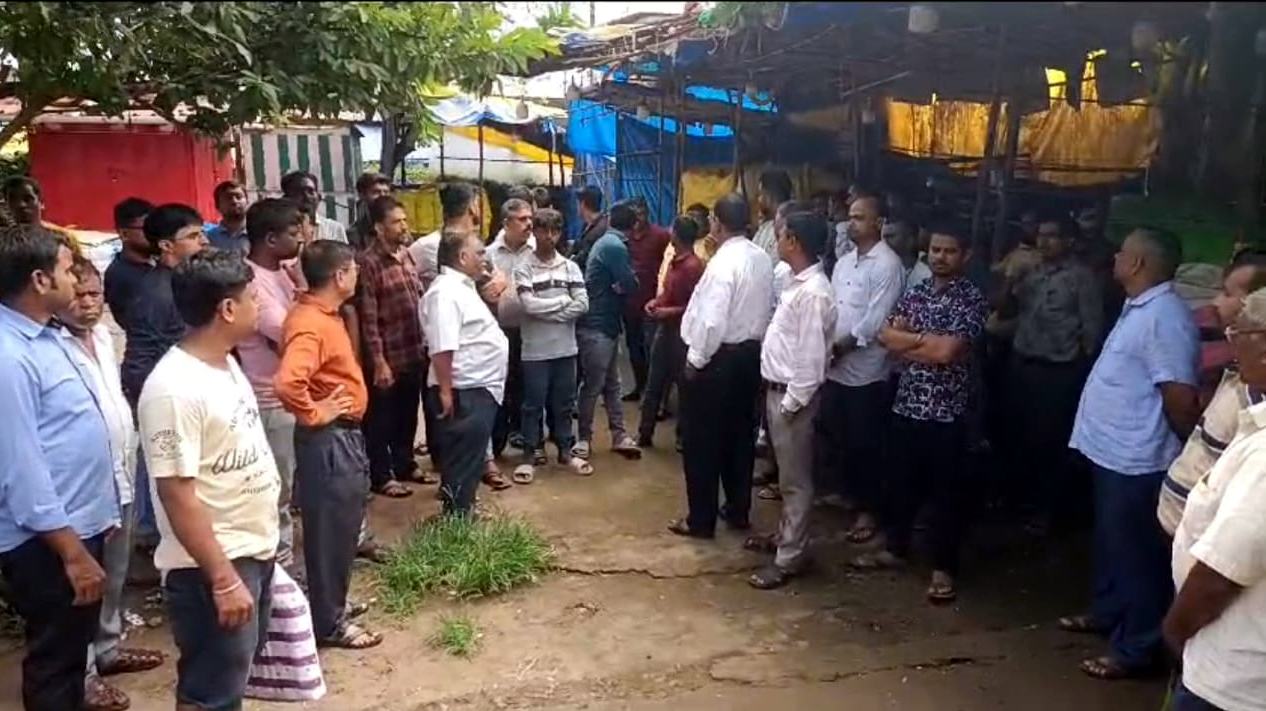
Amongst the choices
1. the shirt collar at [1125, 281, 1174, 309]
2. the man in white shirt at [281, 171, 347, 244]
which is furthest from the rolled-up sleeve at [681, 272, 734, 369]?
the man in white shirt at [281, 171, 347, 244]

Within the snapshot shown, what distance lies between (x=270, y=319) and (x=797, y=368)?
7.23 feet

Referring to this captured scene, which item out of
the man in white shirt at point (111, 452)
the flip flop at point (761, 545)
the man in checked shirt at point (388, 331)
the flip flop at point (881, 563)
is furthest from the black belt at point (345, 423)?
the flip flop at point (881, 563)

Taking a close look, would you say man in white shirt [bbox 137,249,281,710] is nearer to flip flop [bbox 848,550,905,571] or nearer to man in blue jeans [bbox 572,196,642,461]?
flip flop [bbox 848,550,905,571]

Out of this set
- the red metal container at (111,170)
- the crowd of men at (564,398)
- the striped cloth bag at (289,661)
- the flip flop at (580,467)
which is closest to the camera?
the crowd of men at (564,398)

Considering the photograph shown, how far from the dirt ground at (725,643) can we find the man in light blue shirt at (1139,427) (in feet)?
0.82

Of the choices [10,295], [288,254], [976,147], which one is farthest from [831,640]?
[976,147]

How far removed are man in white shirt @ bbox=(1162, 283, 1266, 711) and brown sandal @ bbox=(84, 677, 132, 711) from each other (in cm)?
327

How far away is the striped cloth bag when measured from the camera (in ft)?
10.5

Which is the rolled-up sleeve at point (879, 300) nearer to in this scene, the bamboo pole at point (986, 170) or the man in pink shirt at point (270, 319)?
the bamboo pole at point (986, 170)

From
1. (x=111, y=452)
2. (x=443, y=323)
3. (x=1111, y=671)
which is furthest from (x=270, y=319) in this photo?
(x=1111, y=671)

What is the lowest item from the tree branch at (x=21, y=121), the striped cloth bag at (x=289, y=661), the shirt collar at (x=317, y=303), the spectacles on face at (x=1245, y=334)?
the striped cloth bag at (x=289, y=661)

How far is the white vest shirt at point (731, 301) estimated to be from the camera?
5129 millimetres

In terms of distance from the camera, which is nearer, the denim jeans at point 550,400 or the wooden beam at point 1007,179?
the denim jeans at point 550,400

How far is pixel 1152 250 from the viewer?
384 centimetres
